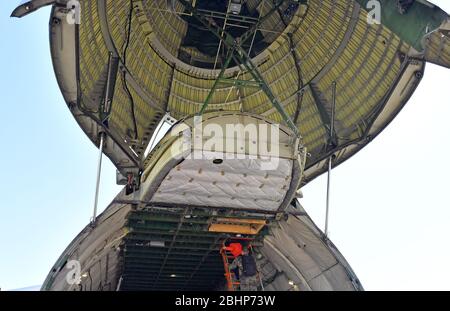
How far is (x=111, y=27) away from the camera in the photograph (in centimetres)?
1457

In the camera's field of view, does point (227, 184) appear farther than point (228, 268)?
No

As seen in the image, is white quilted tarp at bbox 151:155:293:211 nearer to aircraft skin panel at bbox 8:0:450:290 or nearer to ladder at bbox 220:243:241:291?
aircraft skin panel at bbox 8:0:450:290

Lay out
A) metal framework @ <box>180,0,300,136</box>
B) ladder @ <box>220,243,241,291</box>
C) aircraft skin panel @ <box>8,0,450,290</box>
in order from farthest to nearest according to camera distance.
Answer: ladder @ <box>220,243,241,291</box>, metal framework @ <box>180,0,300,136</box>, aircraft skin panel @ <box>8,0,450,290</box>

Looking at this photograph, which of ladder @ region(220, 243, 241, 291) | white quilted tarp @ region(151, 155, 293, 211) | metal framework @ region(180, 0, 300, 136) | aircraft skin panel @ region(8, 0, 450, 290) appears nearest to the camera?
aircraft skin panel @ region(8, 0, 450, 290)

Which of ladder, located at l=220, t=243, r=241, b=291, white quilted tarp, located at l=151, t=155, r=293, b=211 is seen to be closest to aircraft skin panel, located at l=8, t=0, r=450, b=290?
white quilted tarp, located at l=151, t=155, r=293, b=211

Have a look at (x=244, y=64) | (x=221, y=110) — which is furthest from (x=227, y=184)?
(x=244, y=64)

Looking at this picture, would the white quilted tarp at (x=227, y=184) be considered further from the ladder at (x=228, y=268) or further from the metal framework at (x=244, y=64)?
the ladder at (x=228, y=268)

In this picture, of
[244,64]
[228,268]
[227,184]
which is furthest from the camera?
[228,268]

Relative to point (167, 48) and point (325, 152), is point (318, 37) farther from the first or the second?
point (167, 48)

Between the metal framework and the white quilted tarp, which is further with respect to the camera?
the metal framework

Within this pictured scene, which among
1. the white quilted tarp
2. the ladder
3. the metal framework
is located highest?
the metal framework

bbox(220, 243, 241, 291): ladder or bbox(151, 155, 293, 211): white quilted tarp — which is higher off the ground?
bbox(151, 155, 293, 211): white quilted tarp

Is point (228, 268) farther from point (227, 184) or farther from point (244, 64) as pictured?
point (244, 64)

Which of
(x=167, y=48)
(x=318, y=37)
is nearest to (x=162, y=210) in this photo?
(x=167, y=48)
